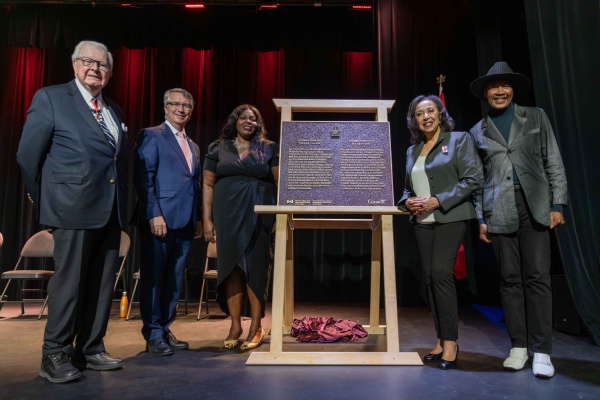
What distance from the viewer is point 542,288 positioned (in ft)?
9.30

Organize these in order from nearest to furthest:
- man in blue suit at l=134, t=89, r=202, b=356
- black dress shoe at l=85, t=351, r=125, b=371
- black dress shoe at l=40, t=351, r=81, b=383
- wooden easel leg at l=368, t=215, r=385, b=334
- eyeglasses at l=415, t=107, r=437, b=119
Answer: black dress shoe at l=40, t=351, r=81, b=383 → black dress shoe at l=85, t=351, r=125, b=371 → eyeglasses at l=415, t=107, r=437, b=119 → man in blue suit at l=134, t=89, r=202, b=356 → wooden easel leg at l=368, t=215, r=385, b=334

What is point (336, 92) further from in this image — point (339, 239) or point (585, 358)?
point (585, 358)

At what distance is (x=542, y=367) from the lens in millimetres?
2670

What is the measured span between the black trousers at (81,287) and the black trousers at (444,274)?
200 cm

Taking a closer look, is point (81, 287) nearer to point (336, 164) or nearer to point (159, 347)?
point (159, 347)

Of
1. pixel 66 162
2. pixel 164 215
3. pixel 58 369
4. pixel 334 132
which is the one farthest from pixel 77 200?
pixel 334 132

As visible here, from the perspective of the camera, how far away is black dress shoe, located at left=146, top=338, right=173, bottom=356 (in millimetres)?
3245

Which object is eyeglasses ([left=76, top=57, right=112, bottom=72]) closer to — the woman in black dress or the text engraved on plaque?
the woman in black dress

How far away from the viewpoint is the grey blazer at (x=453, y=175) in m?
2.94

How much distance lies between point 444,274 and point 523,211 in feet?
2.02

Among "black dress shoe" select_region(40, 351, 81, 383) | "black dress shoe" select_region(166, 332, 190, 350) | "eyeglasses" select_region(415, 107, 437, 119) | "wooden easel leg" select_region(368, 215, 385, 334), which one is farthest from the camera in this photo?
"wooden easel leg" select_region(368, 215, 385, 334)

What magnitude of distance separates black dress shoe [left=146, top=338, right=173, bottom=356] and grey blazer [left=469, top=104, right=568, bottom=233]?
2290 mm

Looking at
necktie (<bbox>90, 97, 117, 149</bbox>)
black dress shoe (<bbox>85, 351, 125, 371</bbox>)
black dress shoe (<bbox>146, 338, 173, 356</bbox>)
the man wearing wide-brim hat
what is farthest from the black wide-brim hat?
black dress shoe (<bbox>85, 351, 125, 371</bbox>)

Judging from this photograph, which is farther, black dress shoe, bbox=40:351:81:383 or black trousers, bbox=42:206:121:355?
black trousers, bbox=42:206:121:355
